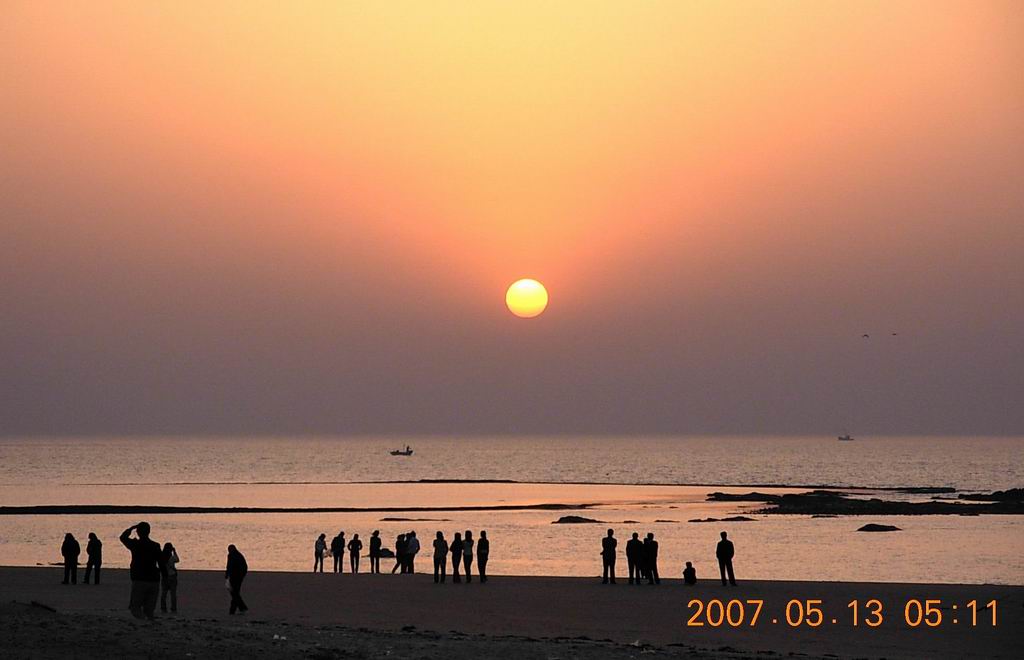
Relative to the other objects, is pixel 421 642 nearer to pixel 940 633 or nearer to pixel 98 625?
pixel 98 625

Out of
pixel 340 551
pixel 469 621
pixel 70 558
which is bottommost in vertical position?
pixel 469 621

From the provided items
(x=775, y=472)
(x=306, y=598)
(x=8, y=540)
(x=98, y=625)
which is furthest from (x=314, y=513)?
(x=775, y=472)

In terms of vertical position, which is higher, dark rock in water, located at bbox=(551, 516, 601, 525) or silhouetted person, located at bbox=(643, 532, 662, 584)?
dark rock in water, located at bbox=(551, 516, 601, 525)

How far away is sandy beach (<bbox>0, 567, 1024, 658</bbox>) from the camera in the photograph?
1856 centimetres

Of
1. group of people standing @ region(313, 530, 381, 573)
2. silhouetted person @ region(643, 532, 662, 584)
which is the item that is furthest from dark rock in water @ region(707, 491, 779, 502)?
silhouetted person @ region(643, 532, 662, 584)

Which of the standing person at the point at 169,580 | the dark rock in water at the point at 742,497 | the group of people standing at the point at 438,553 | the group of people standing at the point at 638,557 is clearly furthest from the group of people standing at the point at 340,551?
the dark rock in water at the point at 742,497

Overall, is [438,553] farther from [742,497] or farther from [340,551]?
[742,497]

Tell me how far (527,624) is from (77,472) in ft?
542

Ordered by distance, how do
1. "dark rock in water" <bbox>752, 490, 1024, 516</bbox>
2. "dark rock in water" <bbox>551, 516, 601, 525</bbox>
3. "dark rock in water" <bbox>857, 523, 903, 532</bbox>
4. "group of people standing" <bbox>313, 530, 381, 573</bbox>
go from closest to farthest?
1. "group of people standing" <bbox>313, 530, 381, 573</bbox>
2. "dark rock in water" <bbox>857, 523, 903, 532</bbox>
3. "dark rock in water" <bbox>551, 516, 601, 525</bbox>
4. "dark rock in water" <bbox>752, 490, 1024, 516</bbox>

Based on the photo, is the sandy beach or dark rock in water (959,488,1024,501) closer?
the sandy beach

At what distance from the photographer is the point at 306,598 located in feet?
102

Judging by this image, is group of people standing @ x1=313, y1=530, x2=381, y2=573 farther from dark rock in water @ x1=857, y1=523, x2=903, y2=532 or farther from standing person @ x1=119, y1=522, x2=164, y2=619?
dark rock in water @ x1=857, y1=523, x2=903, y2=532

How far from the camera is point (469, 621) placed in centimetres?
2658

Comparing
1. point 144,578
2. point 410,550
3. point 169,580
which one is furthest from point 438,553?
point 144,578
